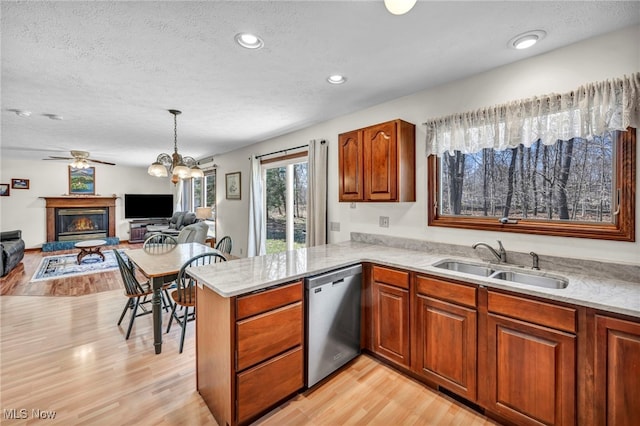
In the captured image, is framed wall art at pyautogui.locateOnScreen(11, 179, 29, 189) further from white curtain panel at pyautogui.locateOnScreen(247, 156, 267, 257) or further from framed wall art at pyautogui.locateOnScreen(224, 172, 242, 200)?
white curtain panel at pyautogui.locateOnScreen(247, 156, 267, 257)

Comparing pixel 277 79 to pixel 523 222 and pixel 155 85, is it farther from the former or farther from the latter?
pixel 523 222

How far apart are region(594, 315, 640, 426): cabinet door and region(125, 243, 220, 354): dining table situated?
115 inches

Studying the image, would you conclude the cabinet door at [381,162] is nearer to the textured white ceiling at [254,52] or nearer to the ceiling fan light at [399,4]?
the textured white ceiling at [254,52]

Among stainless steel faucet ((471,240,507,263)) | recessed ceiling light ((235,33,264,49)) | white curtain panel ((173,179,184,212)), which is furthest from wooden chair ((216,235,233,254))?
white curtain panel ((173,179,184,212))

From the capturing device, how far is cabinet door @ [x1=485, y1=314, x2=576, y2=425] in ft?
4.81

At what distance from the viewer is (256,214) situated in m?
4.97

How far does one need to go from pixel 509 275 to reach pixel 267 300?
5.76 feet

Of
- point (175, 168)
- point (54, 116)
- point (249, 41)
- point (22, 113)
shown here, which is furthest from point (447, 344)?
point (22, 113)

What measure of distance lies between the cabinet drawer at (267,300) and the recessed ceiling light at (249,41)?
1611mm

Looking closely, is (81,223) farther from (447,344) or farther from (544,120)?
(544,120)

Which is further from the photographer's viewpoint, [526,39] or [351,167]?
[351,167]

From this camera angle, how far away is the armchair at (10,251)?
4754 mm

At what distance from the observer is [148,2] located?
4.86 ft

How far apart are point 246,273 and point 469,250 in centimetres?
183
